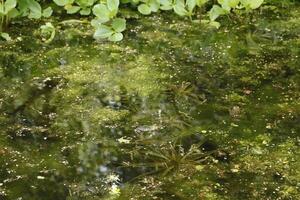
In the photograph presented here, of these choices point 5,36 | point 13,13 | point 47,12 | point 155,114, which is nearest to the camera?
point 155,114

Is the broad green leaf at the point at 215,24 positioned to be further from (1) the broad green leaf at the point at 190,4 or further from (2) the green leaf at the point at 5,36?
(2) the green leaf at the point at 5,36

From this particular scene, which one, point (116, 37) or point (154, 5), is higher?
point (154, 5)

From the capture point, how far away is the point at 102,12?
300cm

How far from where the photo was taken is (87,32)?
3.10 metres

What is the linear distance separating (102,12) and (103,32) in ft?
0.43

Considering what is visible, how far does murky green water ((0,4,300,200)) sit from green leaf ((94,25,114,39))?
54 millimetres

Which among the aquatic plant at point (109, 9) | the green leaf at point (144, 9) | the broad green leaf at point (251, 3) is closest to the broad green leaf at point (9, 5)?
the aquatic plant at point (109, 9)

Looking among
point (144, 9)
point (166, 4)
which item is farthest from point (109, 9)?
point (166, 4)

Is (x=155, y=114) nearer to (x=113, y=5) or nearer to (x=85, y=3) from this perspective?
(x=113, y=5)

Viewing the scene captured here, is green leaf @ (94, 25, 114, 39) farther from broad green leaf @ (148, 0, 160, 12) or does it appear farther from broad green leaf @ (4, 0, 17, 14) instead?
broad green leaf @ (4, 0, 17, 14)

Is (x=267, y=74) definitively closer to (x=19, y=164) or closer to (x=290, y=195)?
(x=290, y=195)

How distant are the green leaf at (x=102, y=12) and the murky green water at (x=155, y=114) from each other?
163 millimetres

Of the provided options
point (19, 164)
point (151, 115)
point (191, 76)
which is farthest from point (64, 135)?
point (191, 76)

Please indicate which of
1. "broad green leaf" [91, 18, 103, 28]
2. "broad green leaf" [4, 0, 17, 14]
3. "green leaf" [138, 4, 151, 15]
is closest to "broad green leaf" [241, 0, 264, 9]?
"green leaf" [138, 4, 151, 15]
